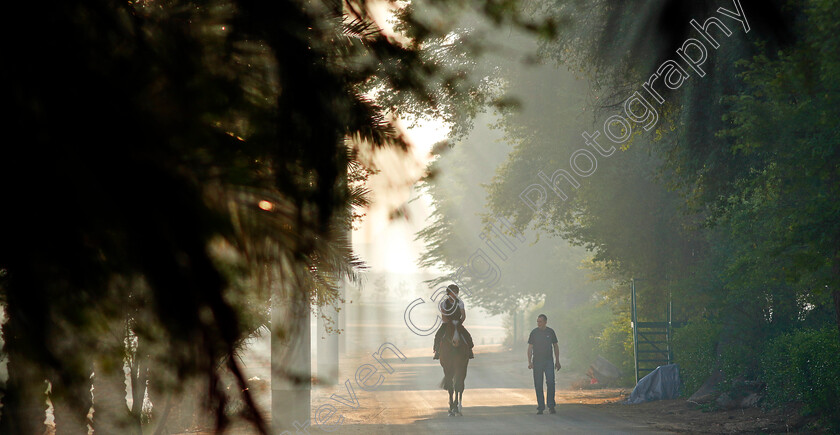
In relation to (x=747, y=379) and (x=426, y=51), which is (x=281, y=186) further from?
(x=747, y=379)

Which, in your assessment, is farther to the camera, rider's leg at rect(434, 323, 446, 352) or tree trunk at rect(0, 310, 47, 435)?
rider's leg at rect(434, 323, 446, 352)

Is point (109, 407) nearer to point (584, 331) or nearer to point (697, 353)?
point (697, 353)

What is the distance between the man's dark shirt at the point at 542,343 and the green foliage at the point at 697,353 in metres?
5.20

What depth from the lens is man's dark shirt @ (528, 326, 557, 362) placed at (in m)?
16.8

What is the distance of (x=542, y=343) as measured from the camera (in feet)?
55.3

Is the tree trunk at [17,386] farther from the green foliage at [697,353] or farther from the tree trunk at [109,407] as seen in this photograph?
the green foliage at [697,353]

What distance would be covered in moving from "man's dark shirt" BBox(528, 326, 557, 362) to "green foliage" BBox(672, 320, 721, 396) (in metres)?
5.20

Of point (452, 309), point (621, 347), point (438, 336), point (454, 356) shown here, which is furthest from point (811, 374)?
point (621, 347)

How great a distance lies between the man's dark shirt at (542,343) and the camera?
16828mm

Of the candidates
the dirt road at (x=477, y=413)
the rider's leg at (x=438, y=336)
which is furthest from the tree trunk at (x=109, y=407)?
the rider's leg at (x=438, y=336)

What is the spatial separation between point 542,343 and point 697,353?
5649mm

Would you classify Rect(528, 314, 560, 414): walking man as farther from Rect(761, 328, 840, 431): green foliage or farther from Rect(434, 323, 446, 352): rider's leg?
Rect(761, 328, 840, 431): green foliage

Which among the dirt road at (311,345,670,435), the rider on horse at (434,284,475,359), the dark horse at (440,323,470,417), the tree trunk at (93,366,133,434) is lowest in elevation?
the dirt road at (311,345,670,435)

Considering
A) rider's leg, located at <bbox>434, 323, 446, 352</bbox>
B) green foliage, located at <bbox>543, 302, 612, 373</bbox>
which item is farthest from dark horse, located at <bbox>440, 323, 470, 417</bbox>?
green foliage, located at <bbox>543, 302, 612, 373</bbox>
